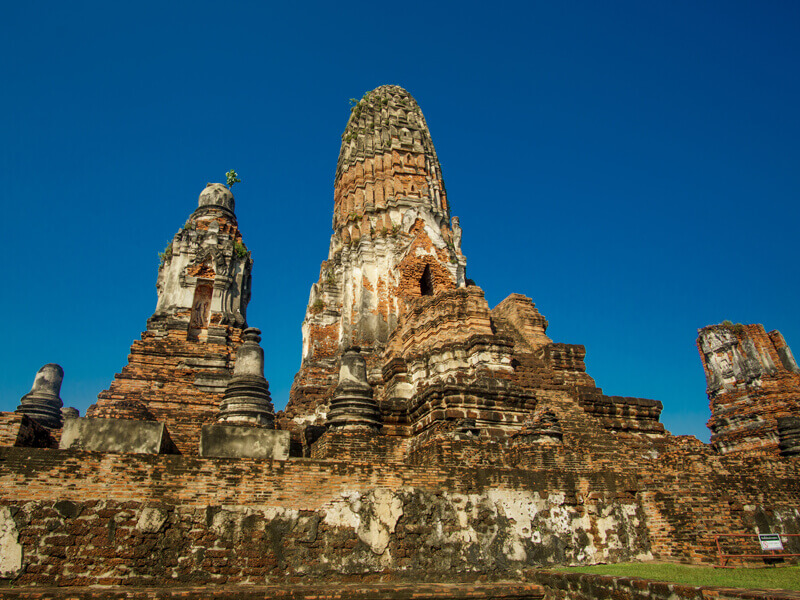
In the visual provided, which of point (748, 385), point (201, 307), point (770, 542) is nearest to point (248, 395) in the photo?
point (770, 542)

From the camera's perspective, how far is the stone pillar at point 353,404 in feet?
36.9

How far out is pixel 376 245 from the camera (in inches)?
842

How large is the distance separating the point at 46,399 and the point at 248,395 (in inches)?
289

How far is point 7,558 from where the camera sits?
675 centimetres

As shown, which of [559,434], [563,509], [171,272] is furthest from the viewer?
[171,272]

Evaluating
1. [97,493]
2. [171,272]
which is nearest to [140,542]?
[97,493]

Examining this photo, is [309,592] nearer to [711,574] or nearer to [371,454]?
[371,454]

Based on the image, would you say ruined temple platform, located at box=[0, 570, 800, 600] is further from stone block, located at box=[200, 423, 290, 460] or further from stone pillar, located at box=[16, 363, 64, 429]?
stone pillar, located at box=[16, 363, 64, 429]

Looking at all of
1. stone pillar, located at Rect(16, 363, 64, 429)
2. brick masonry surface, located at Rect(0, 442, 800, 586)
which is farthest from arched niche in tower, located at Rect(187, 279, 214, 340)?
brick masonry surface, located at Rect(0, 442, 800, 586)

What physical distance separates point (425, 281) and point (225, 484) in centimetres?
1393

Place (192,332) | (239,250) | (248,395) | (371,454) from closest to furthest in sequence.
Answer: (371,454)
(248,395)
(192,332)
(239,250)

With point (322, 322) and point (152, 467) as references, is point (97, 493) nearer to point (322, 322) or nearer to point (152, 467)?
point (152, 467)

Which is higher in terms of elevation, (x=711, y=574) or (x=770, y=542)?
(x=770, y=542)

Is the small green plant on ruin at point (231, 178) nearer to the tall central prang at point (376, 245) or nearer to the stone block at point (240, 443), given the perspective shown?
the tall central prang at point (376, 245)
